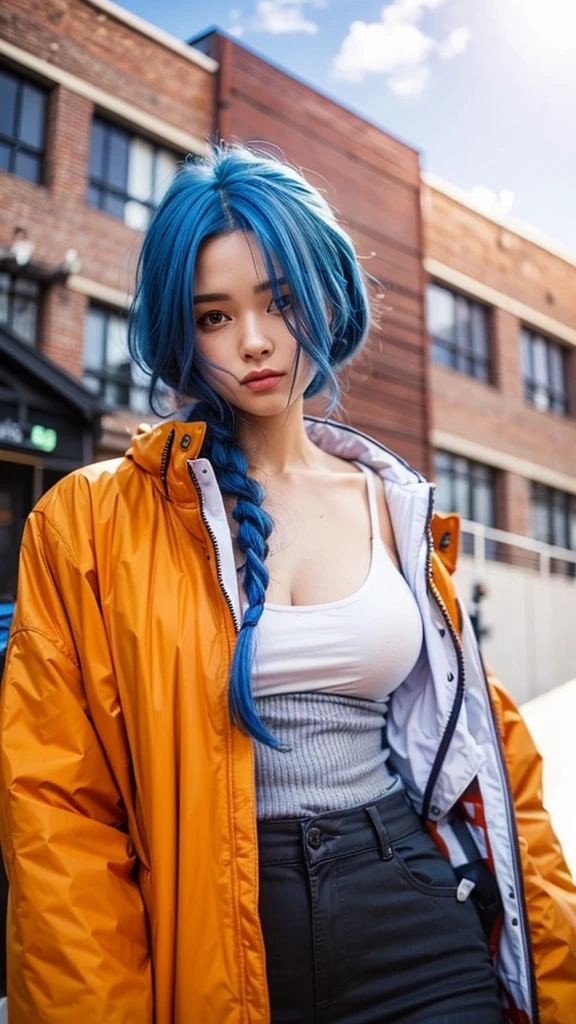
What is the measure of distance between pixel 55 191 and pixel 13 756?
30.5ft

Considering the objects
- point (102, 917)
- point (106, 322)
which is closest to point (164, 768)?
point (102, 917)

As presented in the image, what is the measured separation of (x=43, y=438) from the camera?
8.36 meters

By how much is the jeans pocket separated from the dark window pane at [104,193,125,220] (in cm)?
989

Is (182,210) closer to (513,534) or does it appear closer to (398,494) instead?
(398,494)

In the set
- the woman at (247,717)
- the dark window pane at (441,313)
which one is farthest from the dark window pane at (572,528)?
the woman at (247,717)

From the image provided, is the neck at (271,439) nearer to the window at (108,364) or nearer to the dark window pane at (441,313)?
the window at (108,364)

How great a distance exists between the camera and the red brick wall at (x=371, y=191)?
1084 cm

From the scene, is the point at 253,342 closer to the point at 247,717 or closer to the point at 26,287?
the point at 247,717

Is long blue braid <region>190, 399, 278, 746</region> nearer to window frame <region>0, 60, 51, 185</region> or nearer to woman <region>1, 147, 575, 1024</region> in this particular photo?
woman <region>1, 147, 575, 1024</region>

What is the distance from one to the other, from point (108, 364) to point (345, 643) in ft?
28.9

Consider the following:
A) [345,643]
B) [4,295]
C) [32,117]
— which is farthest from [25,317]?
[345,643]

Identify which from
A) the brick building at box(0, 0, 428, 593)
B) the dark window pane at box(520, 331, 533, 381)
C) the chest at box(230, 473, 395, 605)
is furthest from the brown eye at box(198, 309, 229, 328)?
the dark window pane at box(520, 331, 533, 381)

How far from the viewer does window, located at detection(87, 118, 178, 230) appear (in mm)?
9914

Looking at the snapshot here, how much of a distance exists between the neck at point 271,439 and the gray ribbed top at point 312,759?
0.54 m
